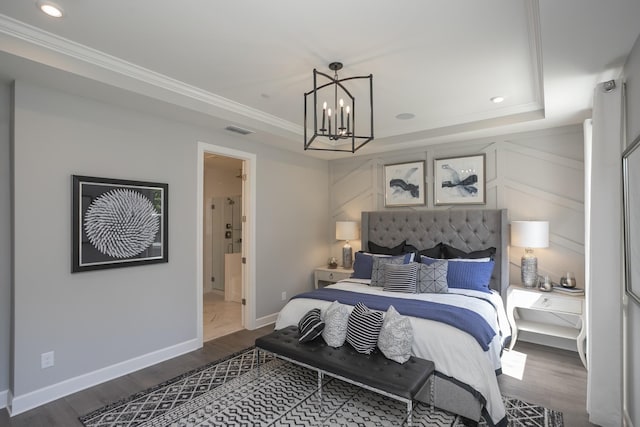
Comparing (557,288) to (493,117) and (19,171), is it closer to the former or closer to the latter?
(493,117)

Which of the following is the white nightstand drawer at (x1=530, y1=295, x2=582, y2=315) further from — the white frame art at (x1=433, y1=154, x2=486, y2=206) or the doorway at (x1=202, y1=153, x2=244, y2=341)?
the doorway at (x1=202, y1=153, x2=244, y2=341)

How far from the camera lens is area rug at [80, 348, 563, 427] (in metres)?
2.42

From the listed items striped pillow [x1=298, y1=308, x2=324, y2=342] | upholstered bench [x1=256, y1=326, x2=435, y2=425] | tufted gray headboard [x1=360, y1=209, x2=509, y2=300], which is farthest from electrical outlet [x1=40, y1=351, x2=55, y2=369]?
tufted gray headboard [x1=360, y1=209, x2=509, y2=300]

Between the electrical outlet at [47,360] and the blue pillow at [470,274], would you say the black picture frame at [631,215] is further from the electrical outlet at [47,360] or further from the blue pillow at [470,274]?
the electrical outlet at [47,360]

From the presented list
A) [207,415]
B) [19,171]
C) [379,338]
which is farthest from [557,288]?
[19,171]

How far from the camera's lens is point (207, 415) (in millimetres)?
2508

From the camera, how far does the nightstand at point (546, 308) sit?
3326 millimetres

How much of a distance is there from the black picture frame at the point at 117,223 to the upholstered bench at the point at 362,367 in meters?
1.49

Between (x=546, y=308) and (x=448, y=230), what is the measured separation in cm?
138

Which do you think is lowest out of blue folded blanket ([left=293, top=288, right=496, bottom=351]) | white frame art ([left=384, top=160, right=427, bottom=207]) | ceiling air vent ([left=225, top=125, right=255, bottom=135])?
blue folded blanket ([left=293, top=288, right=496, bottom=351])

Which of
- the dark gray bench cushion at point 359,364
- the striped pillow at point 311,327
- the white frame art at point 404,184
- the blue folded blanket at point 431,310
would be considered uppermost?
the white frame art at point 404,184

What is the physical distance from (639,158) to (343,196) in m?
3.99

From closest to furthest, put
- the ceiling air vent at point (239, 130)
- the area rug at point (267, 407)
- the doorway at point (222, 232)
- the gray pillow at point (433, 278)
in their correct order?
the area rug at point (267, 407)
the gray pillow at point (433, 278)
the ceiling air vent at point (239, 130)
the doorway at point (222, 232)

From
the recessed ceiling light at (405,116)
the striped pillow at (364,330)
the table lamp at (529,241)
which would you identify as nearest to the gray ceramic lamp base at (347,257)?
the recessed ceiling light at (405,116)
